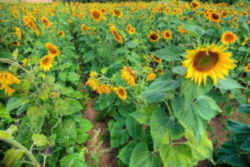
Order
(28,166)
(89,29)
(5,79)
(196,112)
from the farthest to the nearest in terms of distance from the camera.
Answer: (89,29), (28,166), (5,79), (196,112)

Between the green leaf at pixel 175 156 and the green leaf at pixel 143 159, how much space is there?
0.21 m

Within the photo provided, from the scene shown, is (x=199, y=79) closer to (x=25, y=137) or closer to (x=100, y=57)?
(x=25, y=137)

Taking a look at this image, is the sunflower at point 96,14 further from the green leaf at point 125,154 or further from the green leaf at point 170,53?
the green leaf at point 170,53

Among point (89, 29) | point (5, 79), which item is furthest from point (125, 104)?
point (89, 29)

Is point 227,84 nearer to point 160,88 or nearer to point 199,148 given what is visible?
point 160,88

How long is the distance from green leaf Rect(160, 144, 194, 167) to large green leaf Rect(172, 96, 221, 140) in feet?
1.17

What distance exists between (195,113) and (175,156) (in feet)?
1.43

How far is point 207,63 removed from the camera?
3.02 ft

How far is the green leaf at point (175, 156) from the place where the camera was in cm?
127

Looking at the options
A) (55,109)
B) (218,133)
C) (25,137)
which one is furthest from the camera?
(218,133)

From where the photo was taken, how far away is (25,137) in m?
1.60

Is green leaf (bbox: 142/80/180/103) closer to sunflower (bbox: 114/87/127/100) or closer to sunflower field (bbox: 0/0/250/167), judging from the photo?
sunflower field (bbox: 0/0/250/167)

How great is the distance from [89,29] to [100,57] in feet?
2.45

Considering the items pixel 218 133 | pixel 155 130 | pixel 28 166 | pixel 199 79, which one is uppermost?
pixel 199 79
